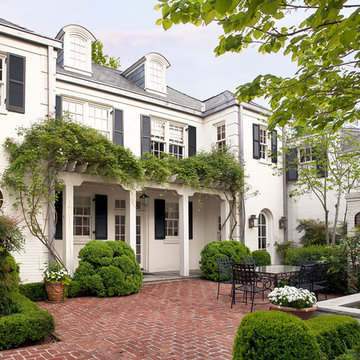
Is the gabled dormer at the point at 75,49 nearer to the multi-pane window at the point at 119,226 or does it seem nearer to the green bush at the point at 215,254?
the multi-pane window at the point at 119,226

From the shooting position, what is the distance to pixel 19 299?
6680 mm

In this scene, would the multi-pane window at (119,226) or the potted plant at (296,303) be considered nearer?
the potted plant at (296,303)

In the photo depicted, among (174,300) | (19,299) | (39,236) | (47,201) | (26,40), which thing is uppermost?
(26,40)

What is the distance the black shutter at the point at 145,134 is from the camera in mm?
12828

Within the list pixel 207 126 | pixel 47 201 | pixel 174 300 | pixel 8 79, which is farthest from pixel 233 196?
pixel 8 79

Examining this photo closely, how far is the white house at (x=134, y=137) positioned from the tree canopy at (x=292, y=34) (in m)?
7.10

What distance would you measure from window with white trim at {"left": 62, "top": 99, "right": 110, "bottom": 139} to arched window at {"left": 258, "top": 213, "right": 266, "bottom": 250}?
764 centimetres

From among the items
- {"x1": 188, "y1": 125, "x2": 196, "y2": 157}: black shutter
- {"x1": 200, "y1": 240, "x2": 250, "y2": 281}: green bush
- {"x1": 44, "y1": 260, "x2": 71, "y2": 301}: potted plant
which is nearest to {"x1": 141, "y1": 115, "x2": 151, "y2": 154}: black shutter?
{"x1": 188, "y1": 125, "x2": 196, "y2": 157}: black shutter

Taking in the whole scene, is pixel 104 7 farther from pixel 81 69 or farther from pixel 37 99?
pixel 81 69

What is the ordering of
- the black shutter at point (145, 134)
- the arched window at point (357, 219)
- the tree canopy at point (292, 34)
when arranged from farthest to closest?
the black shutter at point (145, 134), the arched window at point (357, 219), the tree canopy at point (292, 34)

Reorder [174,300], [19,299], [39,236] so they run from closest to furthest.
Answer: [19,299]
[174,300]
[39,236]

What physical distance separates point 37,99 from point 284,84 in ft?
25.1

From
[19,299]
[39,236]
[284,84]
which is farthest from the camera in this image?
[39,236]

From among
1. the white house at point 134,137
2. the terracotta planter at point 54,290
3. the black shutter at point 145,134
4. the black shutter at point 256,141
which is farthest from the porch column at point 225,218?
the terracotta planter at point 54,290
